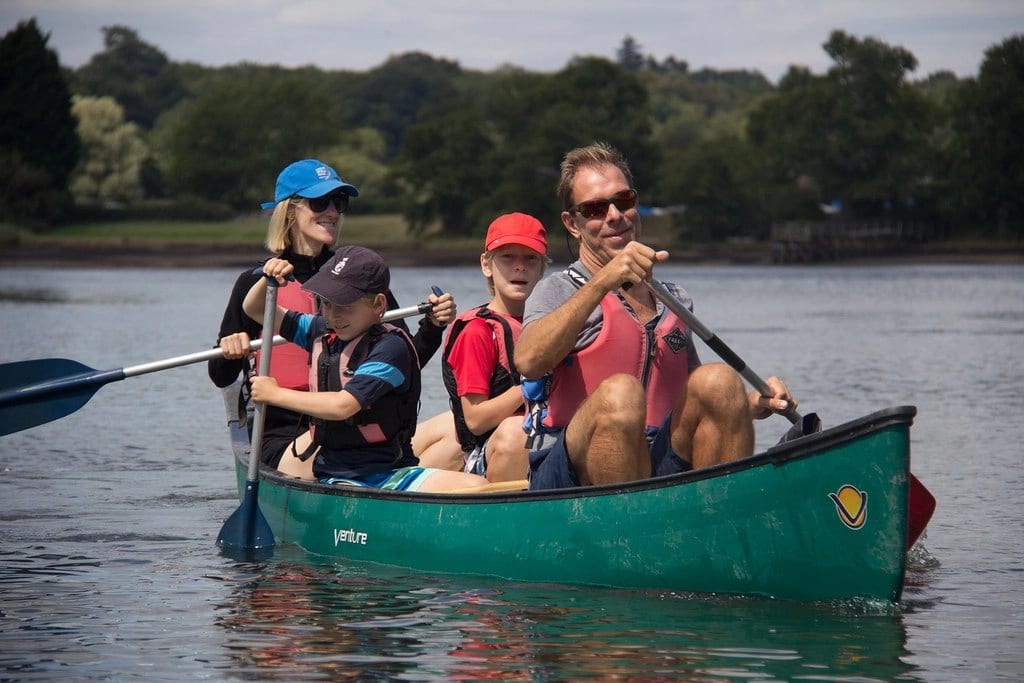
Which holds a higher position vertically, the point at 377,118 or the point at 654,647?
the point at 377,118

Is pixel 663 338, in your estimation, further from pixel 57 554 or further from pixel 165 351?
pixel 165 351

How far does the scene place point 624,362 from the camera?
248 inches

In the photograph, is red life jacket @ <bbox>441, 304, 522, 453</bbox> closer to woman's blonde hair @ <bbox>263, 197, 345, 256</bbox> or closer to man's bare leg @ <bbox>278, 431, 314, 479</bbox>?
man's bare leg @ <bbox>278, 431, 314, 479</bbox>

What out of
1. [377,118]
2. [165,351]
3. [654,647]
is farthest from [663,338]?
[377,118]

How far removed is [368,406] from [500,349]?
0.64 meters

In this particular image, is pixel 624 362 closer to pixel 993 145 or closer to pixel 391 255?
pixel 391 255

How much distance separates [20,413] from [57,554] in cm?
76

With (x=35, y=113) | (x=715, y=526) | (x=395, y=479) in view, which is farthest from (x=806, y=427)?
(x=35, y=113)

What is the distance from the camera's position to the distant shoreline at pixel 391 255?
239 ft

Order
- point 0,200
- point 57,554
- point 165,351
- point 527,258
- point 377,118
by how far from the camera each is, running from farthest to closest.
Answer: point 377,118 < point 0,200 < point 165,351 < point 57,554 < point 527,258

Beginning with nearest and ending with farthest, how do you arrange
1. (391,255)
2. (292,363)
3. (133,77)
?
(292,363) → (391,255) → (133,77)

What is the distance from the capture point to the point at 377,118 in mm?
143000

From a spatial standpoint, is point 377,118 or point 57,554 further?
point 377,118

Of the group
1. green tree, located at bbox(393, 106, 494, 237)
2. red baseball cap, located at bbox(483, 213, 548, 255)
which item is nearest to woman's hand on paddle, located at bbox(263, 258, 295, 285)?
red baseball cap, located at bbox(483, 213, 548, 255)
